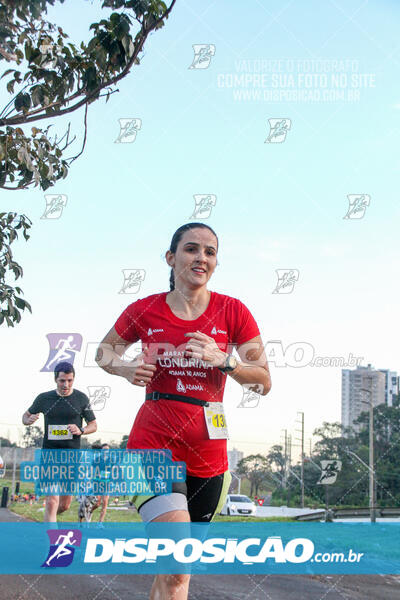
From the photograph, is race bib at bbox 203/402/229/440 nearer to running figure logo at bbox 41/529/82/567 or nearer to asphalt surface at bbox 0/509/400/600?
asphalt surface at bbox 0/509/400/600

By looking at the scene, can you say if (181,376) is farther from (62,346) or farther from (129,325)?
(62,346)

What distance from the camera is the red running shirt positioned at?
10.6 ft

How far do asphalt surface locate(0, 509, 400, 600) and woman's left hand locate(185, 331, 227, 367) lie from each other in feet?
9.73

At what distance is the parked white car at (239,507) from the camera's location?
32.6 meters

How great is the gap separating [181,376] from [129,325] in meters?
0.45

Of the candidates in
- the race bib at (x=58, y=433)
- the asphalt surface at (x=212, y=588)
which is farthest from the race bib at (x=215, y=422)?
the race bib at (x=58, y=433)

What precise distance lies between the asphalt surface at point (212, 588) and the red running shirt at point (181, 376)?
2623 millimetres

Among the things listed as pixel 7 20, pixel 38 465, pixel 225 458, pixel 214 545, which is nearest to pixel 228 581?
pixel 38 465

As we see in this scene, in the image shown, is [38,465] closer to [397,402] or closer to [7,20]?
[7,20]

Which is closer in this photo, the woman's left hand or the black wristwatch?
the woman's left hand

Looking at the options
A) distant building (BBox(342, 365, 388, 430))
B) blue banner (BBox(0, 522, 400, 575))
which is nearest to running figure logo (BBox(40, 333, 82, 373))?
blue banner (BBox(0, 522, 400, 575))

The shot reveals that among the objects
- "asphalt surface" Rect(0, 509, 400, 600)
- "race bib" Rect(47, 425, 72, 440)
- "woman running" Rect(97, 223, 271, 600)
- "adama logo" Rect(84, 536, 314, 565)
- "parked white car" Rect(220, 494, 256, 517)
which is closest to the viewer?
"adama logo" Rect(84, 536, 314, 565)

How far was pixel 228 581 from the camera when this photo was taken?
668 cm

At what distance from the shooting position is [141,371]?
10.6ft
